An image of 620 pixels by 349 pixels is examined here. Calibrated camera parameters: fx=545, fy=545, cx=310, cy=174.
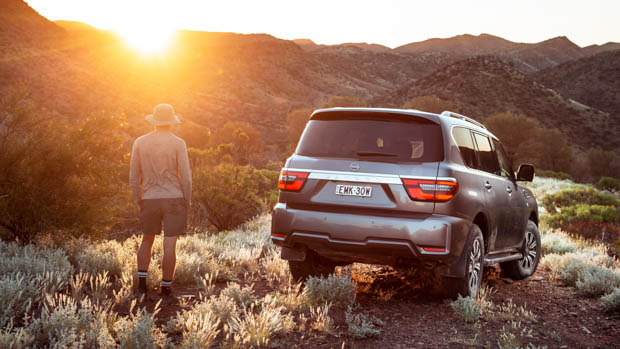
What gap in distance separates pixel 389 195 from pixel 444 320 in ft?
4.35

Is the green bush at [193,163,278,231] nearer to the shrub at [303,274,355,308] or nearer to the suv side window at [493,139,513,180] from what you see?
the suv side window at [493,139,513,180]

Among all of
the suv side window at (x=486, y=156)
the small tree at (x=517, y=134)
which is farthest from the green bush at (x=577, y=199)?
the small tree at (x=517, y=134)

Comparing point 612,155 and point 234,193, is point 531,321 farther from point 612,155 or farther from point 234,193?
point 612,155

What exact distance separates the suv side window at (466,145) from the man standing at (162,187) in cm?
280

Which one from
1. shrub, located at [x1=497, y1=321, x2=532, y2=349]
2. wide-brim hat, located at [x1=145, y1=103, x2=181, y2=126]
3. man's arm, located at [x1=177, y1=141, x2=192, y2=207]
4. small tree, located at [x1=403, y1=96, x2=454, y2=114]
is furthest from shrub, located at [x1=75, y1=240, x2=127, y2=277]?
small tree, located at [x1=403, y1=96, x2=454, y2=114]

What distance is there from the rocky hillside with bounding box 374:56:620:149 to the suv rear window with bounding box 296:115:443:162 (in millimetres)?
65047

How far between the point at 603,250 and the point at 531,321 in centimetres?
591

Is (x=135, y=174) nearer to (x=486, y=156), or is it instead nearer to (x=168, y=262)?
(x=168, y=262)

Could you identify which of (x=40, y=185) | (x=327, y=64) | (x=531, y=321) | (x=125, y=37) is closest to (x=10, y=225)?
(x=40, y=185)

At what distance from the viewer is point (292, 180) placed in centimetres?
543

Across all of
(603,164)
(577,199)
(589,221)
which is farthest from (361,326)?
(603,164)

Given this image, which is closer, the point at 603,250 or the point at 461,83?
Answer: the point at 603,250

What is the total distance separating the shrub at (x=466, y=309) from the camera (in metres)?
5.12

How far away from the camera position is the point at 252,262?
766cm
